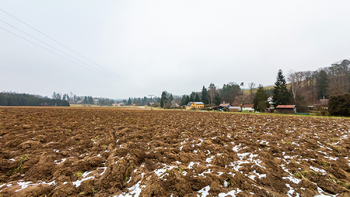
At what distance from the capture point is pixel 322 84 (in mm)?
41594

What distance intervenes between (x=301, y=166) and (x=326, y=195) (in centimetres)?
112

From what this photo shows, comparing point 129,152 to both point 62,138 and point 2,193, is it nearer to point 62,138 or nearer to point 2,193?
point 2,193

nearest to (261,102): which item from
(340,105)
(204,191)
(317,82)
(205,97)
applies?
→ (340,105)

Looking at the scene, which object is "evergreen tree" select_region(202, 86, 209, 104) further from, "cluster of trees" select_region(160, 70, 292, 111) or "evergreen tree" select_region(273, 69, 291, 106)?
"evergreen tree" select_region(273, 69, 291, 106)

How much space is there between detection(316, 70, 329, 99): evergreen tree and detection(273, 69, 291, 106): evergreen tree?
14.0 metres

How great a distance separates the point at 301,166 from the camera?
150 inches

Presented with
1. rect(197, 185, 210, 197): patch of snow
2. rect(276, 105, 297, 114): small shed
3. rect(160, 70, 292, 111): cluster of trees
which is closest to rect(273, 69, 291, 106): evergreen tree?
rect(160, 70, 292, 111): cluster of trees

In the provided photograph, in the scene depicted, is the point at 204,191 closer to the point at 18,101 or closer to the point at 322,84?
the point at 322,84

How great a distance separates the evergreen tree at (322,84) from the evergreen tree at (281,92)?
1404 centimetres

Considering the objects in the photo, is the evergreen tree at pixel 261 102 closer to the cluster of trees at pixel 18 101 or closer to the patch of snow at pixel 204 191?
the patch of snow at pixel 204 191

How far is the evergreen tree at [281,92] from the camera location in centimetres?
3735

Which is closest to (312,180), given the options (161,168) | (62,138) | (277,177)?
(277,177)

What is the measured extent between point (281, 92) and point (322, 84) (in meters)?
17.1

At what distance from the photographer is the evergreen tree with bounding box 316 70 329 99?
41078 millimetres
